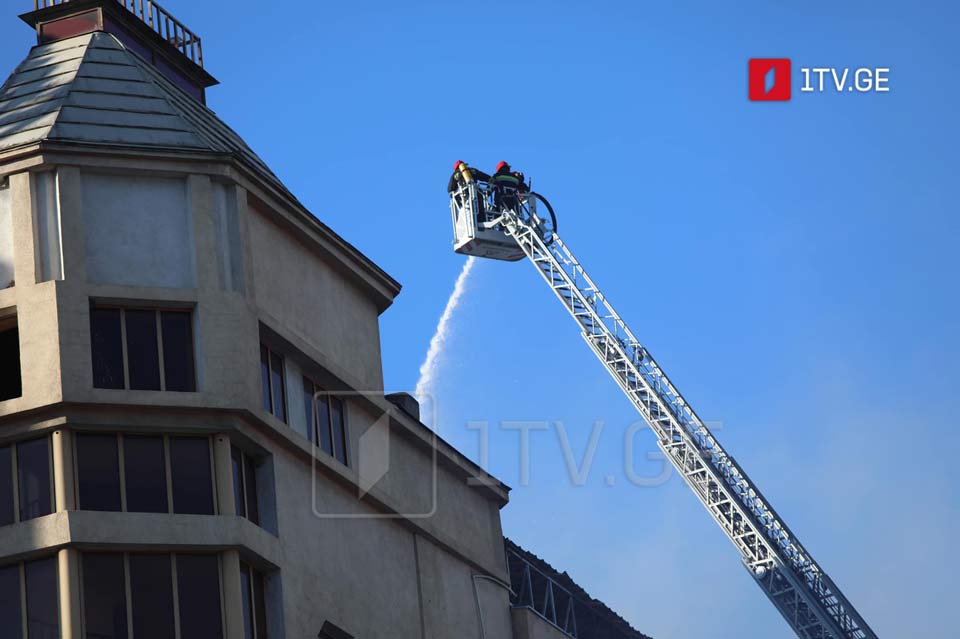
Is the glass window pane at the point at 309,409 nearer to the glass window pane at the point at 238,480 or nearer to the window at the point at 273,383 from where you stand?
the window at the point at 273,383

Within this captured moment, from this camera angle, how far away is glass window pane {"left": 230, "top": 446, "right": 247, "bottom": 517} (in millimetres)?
34812

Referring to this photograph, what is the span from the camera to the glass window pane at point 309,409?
38094mm

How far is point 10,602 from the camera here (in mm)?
32750

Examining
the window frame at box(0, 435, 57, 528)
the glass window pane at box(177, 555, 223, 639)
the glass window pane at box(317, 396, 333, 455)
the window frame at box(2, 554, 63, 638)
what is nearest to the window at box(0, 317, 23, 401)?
the window frame at box(0, 435, 57, 528)

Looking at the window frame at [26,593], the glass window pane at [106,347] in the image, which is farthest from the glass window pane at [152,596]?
the glass window pane at [106,347]

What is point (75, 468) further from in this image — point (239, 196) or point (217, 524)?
point (239, 196)

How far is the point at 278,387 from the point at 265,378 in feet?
1.87

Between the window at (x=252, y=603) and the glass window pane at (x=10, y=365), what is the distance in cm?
520

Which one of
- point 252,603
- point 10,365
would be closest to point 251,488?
point 252,603

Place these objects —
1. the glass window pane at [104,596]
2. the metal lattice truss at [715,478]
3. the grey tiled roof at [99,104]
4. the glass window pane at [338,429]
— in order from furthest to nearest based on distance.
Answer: the metal lattice truss at [715,478] → the glass window pane at [338,429] → the grey tiled roof at [99,104] → the glass window pane at [104,596]

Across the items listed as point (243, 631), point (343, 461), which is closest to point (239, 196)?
point (343, 461)

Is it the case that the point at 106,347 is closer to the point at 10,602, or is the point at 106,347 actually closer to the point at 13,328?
the point at 13,328

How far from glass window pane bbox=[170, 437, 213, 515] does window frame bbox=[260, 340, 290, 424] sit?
2028mm

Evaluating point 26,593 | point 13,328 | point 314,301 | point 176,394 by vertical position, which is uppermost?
point 314,301
